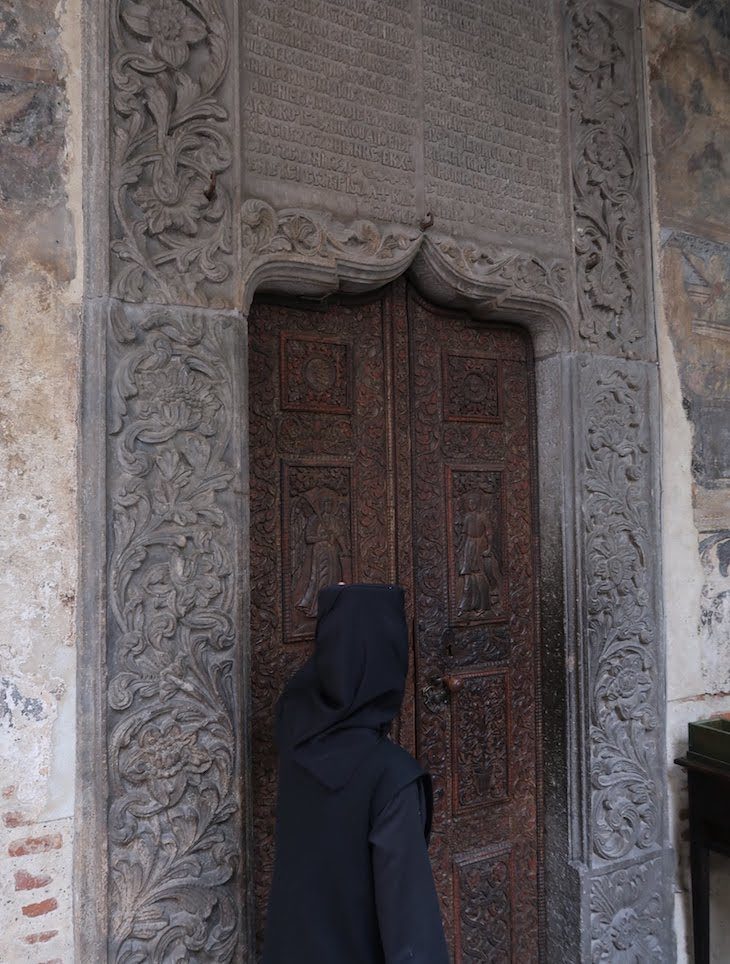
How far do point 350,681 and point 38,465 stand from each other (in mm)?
1047

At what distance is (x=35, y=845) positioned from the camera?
2.06m

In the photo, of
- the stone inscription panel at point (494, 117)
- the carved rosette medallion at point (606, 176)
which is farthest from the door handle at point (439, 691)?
the stone inscription panel at point (494, 117)

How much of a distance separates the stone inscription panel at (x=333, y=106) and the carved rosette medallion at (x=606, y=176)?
77 cm

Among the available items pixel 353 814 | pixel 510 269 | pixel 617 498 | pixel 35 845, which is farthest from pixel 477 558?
pixel 35 845

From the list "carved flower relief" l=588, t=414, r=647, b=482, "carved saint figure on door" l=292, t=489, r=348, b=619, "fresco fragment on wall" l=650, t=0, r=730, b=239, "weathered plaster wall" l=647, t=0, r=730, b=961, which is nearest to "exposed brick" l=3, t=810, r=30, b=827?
"carved saint figure on door" l=292, t=489, r=348, b=619

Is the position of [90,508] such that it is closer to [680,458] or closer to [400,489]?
[400,489]

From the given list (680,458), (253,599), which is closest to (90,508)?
(253,599)

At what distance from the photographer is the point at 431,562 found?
2951mm

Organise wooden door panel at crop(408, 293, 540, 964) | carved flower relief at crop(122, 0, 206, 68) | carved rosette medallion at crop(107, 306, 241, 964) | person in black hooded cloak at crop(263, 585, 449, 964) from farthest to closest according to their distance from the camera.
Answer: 1. wooden door panel at crop(408, 293, 540, 964)
2. carved flower relief at crop(122, 0, 206, 68)
3. carved rosette medallion at crop(107, 306, 241, 964)
4. person in black hooded cloak at crop(263, 585, 449, 964)

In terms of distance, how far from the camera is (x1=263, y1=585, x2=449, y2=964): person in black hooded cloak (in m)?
1.63

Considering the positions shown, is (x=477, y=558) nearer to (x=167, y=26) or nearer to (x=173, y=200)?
(x=173, y=200)

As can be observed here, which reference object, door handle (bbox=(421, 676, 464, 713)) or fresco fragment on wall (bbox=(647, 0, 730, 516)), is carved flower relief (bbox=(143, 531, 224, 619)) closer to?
door handle (bbox=(421, 676, 464, 713))

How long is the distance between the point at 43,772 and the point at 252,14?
A: 234 centimetres

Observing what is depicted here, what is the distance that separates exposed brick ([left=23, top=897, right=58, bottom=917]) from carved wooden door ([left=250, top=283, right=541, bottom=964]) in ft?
2.25
